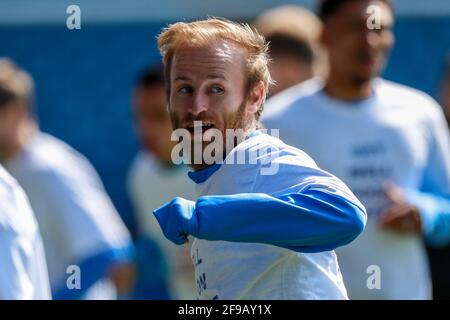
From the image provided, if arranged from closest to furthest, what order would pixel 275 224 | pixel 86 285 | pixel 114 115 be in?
pixel 275 224, pixel 86 285, pixel 114 115

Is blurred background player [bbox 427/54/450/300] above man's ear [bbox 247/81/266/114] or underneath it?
underneath

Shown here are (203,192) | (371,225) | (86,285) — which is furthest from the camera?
(86,285)

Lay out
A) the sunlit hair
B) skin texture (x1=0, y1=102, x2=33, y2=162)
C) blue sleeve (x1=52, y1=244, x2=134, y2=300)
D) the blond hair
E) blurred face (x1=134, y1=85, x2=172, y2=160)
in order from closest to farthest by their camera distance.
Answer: the sunlit hair → blue sleeve (x1=52, y1=244, x2=134, y2=300) → skin texture (x1=0, y1=102, x2=33, y2=162) → the blond hair → blurred face (x1=134, y1=85, x2=172, y2=160)

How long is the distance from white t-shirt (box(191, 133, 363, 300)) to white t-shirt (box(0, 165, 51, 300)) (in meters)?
0.87

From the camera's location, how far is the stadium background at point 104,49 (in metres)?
11.0

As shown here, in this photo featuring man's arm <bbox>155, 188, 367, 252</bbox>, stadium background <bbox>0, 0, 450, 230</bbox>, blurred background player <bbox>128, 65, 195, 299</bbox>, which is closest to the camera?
man's arm <bbox>155, 188, 367, 252</bbox>

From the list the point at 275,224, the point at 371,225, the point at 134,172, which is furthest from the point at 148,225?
the point at 275,224

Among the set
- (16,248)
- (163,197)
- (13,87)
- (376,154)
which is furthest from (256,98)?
(163,197)

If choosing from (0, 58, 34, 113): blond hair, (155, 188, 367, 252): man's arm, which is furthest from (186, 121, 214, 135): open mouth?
(0, 58, 34, 113): blond hair

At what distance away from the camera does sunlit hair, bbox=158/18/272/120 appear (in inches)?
151

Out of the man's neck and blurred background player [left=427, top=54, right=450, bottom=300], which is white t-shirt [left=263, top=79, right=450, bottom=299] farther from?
blurred background player [left=427, top=54, right=450, bottom=300]
